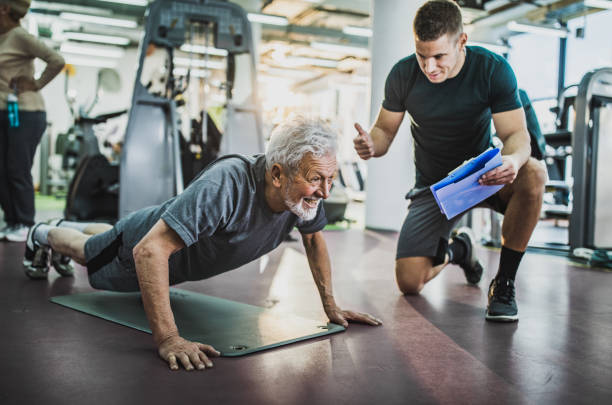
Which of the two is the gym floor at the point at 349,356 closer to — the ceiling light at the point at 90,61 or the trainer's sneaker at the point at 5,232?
the trainer's sneaker at the point at 5,232

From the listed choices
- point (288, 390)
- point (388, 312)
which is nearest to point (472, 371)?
point (288, 390)

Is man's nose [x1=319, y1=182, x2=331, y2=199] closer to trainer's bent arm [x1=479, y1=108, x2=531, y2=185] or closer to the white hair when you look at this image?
the white hair

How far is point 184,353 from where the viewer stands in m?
1.46

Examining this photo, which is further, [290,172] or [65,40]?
[65,40]

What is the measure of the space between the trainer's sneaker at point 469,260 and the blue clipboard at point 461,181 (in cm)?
108

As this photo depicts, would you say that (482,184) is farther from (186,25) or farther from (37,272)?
(186,25)

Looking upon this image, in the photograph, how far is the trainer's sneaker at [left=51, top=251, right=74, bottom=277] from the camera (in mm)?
2732

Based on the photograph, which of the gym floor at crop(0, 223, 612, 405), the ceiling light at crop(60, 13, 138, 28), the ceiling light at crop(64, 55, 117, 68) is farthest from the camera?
the ceiling light at crop(64, 55, 117, 68)

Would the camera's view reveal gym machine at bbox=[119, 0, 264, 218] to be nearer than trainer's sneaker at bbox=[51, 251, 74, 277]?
No

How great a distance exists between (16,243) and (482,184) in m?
3.25

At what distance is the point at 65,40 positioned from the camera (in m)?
12.7

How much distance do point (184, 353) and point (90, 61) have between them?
14.4 m

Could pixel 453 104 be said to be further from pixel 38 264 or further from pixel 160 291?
pixel 38 264

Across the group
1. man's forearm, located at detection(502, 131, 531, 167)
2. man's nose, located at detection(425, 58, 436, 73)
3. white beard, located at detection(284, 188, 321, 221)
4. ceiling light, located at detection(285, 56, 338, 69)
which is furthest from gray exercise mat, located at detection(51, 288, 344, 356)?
ceiling light, located at detection(285, 56, 338, 69)
